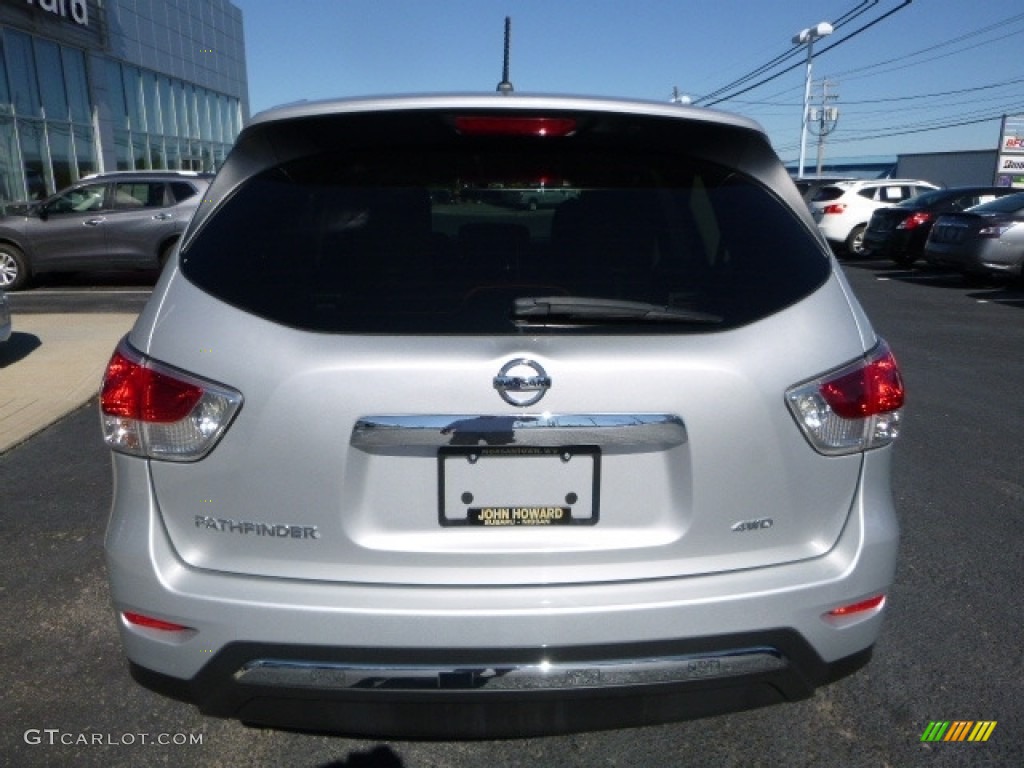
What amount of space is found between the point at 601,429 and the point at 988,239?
1344cm

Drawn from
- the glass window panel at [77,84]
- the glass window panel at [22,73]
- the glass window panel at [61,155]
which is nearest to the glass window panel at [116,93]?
the glass window panel at [77,84]

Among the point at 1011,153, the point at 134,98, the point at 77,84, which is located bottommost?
the point at 1011,153

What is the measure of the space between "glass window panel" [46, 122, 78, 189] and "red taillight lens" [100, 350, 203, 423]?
74.9 feet

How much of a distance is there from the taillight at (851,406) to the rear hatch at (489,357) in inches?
1.4

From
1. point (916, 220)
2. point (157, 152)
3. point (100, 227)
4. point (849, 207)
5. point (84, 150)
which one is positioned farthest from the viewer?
point (157, 152)

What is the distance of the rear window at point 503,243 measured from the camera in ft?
6.40

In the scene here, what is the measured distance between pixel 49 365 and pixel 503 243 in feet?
23.7

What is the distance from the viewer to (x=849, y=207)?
1902 centimetres

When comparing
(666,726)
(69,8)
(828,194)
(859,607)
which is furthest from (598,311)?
(69,8)

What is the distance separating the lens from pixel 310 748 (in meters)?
2.59

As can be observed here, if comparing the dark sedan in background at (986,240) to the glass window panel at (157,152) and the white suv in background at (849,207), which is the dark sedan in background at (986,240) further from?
the glass window panel at (157,152)

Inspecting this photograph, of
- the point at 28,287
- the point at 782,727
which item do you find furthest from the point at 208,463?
the point at 28,287

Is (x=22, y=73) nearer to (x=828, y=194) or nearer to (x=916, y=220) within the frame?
(x=828, y=194)

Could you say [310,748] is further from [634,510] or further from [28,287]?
[28,287]
